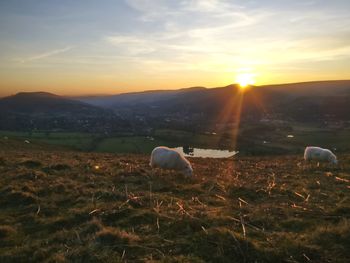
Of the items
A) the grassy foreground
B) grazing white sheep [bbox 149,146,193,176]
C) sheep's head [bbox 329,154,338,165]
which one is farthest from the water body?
the grassy foreground

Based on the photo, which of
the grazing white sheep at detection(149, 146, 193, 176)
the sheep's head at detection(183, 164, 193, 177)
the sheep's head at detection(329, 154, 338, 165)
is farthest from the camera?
the sheep's head at detection(329, 154, 338, 165)

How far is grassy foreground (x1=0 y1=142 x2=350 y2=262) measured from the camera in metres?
6.64

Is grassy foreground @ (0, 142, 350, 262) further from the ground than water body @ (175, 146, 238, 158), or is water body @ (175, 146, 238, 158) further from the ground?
grassy foreground @ (0, 142, 350, 262)

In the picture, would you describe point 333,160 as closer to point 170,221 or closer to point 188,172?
point 188,172

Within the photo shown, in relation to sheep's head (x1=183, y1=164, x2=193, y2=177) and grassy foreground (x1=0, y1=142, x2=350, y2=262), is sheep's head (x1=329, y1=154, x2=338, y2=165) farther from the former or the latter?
sheep's head (x1=183, y1=164, x2=193, y2=177)

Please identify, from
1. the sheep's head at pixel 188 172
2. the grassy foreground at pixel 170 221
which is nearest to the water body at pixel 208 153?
the sheep's head at pixel 188 172

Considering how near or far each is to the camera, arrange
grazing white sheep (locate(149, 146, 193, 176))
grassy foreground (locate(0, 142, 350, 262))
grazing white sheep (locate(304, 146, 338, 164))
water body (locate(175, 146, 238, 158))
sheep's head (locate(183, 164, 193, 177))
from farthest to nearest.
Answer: water body (locate(175, 146, 238, 158)) < grazing white sheep (locate(304, 146, 338, 164)) < grazing white sheep (locate(149, 146, 193, 176)) < sheep's head (locate(183, 164, 193, 177)) < grassy foreground (locate(0, 142, 350, 262))

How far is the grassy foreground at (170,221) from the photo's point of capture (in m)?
6.64

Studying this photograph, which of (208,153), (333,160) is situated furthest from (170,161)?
(208,153)

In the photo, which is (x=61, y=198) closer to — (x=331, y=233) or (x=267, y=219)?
(x=267, y=219)

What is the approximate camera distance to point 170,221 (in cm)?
844

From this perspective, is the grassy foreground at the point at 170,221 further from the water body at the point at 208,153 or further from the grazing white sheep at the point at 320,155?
the water body at the point at 208,153

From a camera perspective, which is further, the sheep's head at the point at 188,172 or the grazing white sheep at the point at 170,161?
the grazing white sheep at the point at 170,161

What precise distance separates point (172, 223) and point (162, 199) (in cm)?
287
